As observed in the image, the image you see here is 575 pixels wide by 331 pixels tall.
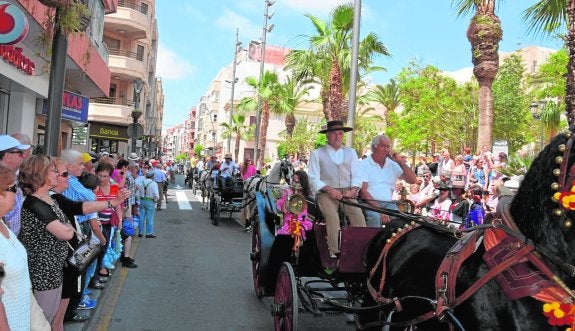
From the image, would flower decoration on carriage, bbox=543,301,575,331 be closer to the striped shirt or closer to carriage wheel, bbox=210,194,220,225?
the striped shirt

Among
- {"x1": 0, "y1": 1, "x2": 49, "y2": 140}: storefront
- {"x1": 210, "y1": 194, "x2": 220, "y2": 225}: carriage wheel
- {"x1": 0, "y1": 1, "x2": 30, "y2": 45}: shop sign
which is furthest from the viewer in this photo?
{"x1": 210, "y1": 194, "x2": 220, "y2": 225}: carriage wheel

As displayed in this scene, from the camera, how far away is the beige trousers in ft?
17.7

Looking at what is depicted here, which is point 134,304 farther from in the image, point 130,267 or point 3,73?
point 3,73

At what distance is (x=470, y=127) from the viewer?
28891 millimetres

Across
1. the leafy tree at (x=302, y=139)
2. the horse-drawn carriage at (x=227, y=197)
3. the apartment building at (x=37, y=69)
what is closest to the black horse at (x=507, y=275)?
the apartment building at (x=37, y=69)

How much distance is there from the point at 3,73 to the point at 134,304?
6185 millimetres

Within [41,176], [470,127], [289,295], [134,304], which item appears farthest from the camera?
[470,127]

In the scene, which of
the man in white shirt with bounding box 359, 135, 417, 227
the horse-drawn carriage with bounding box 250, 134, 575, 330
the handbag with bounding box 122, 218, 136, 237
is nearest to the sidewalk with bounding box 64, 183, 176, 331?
the handbag with bounding box 122, 218, 136, 237

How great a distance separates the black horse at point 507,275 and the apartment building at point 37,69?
590cm

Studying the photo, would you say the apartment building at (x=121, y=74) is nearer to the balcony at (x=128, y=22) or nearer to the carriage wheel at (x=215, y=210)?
the balcony at (x=128, y=22)

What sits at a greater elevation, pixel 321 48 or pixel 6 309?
pixel 321 48

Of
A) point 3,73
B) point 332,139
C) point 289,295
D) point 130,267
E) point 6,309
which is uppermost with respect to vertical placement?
point 3,73

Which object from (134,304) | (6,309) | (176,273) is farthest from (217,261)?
(6,309)

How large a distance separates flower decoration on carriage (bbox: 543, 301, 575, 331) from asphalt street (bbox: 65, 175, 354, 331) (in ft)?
12.4
